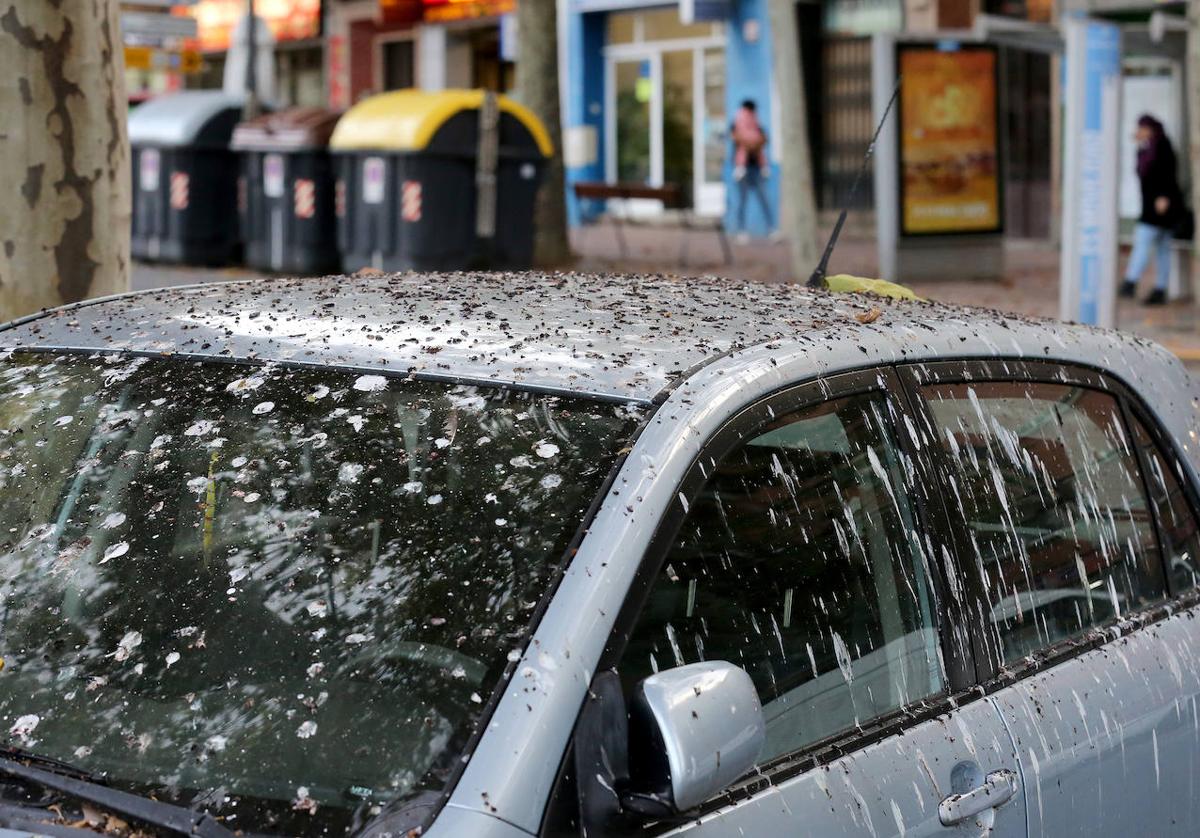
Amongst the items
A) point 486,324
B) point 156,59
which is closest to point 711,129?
point 156,59

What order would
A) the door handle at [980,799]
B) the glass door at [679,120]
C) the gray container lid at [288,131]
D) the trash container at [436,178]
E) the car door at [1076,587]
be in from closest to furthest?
the door handle at [980,799], the car door at [1076,587], the trash container at [436,178], the gray container lid at [288,131], the glass door at [679,120]

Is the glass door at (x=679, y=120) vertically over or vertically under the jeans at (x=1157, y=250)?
over

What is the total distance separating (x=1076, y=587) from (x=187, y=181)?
1668 centimetres

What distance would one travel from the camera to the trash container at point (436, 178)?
16.1 meters

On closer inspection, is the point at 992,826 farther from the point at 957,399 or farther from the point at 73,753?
the point at 73,753

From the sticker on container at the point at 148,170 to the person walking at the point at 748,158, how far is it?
8.46 metres

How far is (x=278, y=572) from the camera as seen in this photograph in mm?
2400

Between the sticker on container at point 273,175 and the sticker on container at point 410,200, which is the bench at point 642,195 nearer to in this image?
the sticker on container at point 410,200

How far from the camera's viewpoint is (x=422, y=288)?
10.5ft

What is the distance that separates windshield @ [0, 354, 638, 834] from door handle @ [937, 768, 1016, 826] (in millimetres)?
742

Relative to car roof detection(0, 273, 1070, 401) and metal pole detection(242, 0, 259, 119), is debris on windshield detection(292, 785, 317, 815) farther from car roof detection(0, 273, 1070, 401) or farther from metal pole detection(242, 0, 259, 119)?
metal pole detection(242, 0, 259, 119)

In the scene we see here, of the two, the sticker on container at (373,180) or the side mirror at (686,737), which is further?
the sticker on container at (373,180)

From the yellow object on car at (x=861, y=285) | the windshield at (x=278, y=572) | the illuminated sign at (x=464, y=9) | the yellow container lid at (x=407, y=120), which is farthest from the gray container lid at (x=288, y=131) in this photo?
the windshield at (x=278, y=572)

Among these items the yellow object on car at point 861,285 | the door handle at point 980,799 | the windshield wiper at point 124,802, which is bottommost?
the door handle at point 980,799
